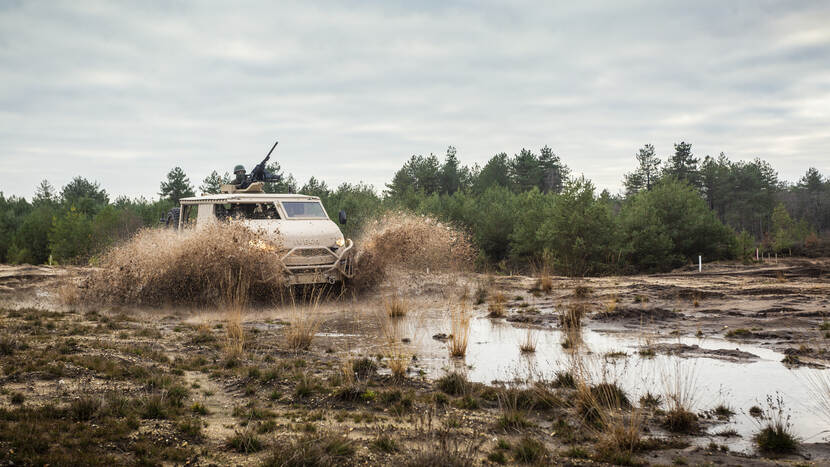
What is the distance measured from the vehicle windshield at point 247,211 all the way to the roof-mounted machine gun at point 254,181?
117 centimetres

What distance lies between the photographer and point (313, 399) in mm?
6113

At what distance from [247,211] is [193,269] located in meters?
2.07

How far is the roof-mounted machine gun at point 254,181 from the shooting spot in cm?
1573

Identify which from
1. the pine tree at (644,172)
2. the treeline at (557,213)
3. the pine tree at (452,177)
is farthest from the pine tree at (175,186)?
the pine tree at (644,172)

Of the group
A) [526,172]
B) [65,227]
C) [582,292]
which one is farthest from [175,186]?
[582,292]

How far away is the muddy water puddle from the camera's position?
595 cm

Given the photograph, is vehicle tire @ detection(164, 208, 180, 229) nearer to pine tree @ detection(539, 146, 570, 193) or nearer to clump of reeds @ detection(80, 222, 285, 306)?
clump of reeds @ detection(80, 222, 285, 306)

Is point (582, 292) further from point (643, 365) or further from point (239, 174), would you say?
point (239, 174)

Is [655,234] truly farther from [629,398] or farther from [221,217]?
[629,398]

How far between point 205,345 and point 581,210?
34.6m

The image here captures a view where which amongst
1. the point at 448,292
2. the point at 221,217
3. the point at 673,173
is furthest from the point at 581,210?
the point at 673,173

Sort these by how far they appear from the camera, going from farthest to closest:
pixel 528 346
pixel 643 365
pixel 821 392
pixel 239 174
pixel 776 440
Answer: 1. pixel 239 174
2. pixel 528 346
3. pixel 643 365
4. pixel 821 392
5. pixel 776 440

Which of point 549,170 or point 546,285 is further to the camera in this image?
point 549,170

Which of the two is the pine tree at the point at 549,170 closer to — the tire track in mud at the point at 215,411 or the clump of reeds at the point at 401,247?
the clump of reeds at the point at 401,247
